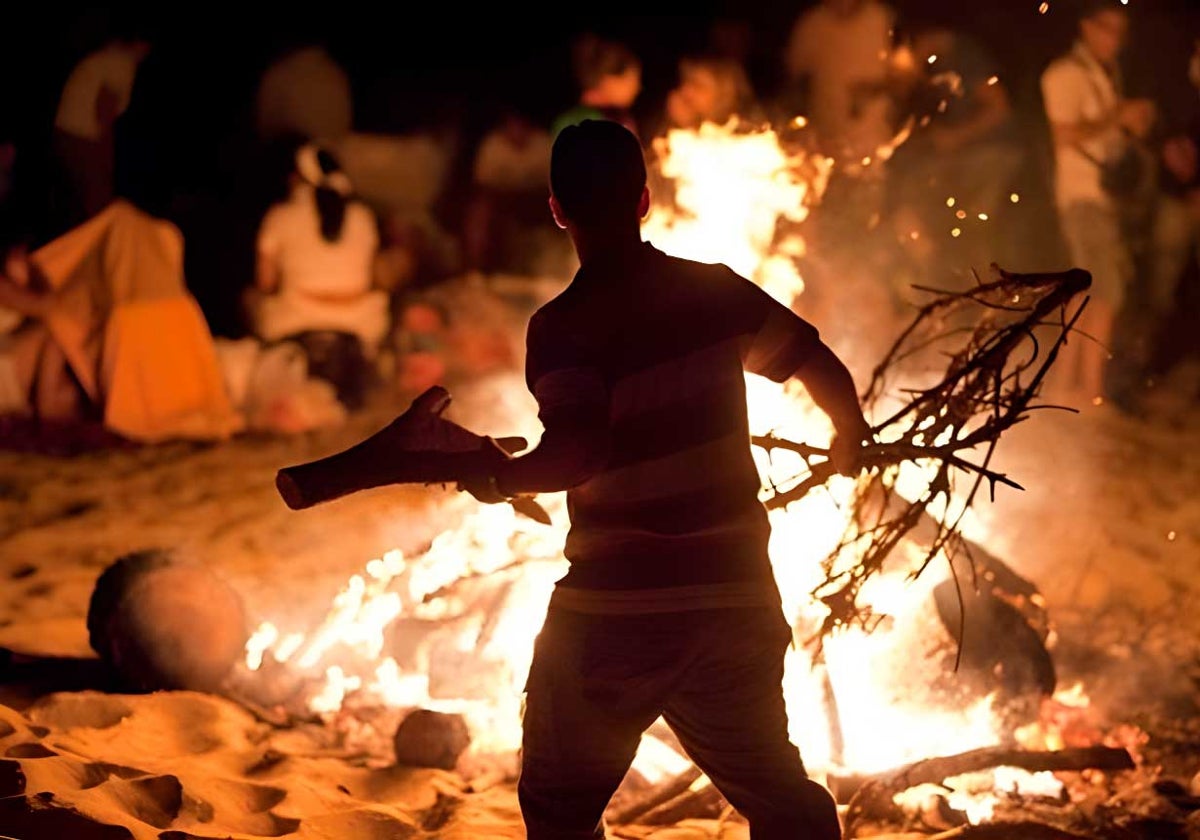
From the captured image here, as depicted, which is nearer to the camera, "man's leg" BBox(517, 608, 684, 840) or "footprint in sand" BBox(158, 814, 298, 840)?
"man's leg" BBox(517, 608, 684, 840)

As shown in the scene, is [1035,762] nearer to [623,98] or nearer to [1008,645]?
[1008,645]

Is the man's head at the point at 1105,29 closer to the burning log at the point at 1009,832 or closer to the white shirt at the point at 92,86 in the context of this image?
the burning log at the point at 1009,832

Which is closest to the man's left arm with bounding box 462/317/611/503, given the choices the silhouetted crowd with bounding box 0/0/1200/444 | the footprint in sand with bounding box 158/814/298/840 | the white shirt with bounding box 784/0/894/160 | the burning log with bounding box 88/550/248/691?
the footprint in sand with bounding box 158/814/298/840

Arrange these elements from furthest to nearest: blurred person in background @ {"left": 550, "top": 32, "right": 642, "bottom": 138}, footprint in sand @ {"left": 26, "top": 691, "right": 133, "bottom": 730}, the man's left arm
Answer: blurred person in background @ {"left": 550, "top": 32, "right": 642, "bottom": 138}
footprint in sand @ {"left": 26, "top": 691, "right": 133, "bottom": 730}
the man's left arm

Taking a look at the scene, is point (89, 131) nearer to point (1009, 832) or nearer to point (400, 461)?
point (400, 461)

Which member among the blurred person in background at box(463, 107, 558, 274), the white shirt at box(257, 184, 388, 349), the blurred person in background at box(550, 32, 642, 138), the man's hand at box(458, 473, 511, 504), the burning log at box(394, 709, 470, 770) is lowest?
the burning log at box(394, 709, 470, 770)

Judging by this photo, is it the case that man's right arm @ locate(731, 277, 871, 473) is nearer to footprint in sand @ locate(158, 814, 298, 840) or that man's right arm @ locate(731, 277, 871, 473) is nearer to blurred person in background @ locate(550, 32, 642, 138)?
footprint in sand @ locate(158, 814, 298, 840)

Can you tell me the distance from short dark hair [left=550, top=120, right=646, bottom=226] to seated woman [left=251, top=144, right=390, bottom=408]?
6.49m

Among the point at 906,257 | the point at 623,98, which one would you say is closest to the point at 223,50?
the point at 623,98

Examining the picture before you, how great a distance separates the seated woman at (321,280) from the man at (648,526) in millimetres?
6496

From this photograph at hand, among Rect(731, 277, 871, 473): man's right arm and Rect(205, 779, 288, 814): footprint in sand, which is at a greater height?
Rect(731, 277, 871, 473): man's right arm

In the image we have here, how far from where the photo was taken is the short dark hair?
2.26 metres

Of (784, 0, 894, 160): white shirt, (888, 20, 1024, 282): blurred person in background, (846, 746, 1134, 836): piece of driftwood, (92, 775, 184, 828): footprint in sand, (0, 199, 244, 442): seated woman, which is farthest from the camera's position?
(888, 20, 1024, 282): blurred person in background

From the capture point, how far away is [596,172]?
2.27 m
